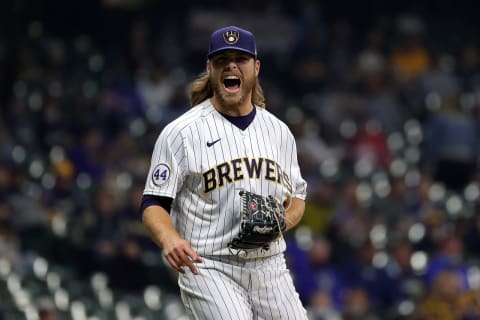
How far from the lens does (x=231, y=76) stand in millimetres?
4566

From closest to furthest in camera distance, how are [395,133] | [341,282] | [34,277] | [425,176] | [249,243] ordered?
[249,243]
[34,277]
[341,282]
[425,176]
[395,133]

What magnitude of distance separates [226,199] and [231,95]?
40 cm

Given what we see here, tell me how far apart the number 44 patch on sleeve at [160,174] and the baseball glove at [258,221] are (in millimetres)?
292

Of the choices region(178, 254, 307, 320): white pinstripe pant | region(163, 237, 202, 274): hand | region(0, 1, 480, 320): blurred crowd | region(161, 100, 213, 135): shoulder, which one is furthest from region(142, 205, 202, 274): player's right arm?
region(0, 1, 480, 320): blurred crowd

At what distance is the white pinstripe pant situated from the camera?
14.7 feet

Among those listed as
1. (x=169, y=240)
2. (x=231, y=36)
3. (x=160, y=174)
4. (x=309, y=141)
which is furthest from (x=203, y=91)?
(x=309, y=141)

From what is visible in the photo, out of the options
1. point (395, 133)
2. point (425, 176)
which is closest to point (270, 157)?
point (425, 176)

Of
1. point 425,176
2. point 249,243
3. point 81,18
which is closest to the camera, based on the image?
point 249,243

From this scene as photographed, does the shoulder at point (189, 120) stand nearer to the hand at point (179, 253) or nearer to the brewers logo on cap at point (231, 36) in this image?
the brewers logo on cap at point (231, 36)

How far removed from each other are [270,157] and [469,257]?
17.9 feet

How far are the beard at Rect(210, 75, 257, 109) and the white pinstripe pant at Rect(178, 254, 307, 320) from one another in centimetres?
60

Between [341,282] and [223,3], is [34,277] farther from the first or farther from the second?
[223,3]

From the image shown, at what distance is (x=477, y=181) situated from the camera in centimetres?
1120

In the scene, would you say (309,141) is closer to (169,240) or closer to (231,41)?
(231,41)
